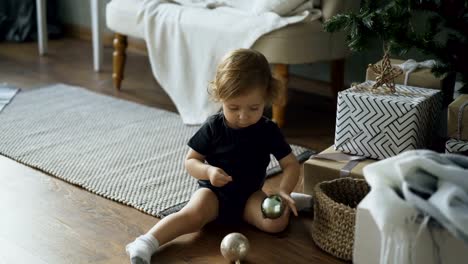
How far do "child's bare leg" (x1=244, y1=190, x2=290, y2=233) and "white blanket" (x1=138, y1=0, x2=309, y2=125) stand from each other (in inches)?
30.9

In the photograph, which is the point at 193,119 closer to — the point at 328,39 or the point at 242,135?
the point at 328,39

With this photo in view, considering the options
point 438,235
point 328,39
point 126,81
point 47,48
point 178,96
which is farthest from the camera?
point 47,48

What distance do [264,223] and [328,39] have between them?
0.96 metres

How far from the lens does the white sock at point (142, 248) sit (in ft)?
4.72

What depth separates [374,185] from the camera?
1270 millimetres

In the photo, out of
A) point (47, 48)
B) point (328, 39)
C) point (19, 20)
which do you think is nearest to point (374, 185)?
point (328, 39)

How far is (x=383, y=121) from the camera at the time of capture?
178cm

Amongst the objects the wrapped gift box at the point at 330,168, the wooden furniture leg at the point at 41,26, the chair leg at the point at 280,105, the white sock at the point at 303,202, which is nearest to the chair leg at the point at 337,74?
the chair leg at the point at 280,105

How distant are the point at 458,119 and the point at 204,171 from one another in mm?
672

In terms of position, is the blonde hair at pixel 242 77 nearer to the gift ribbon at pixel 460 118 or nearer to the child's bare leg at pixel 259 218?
the child's bare leg at pixel 259 218

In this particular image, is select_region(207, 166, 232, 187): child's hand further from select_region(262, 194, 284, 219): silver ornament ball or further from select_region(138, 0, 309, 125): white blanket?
select_region(138, 0, 309, 125): white blanket

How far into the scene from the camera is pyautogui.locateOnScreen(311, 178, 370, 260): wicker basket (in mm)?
1469

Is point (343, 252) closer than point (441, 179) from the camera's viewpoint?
No

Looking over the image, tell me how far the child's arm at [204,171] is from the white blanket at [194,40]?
2.49 ft
